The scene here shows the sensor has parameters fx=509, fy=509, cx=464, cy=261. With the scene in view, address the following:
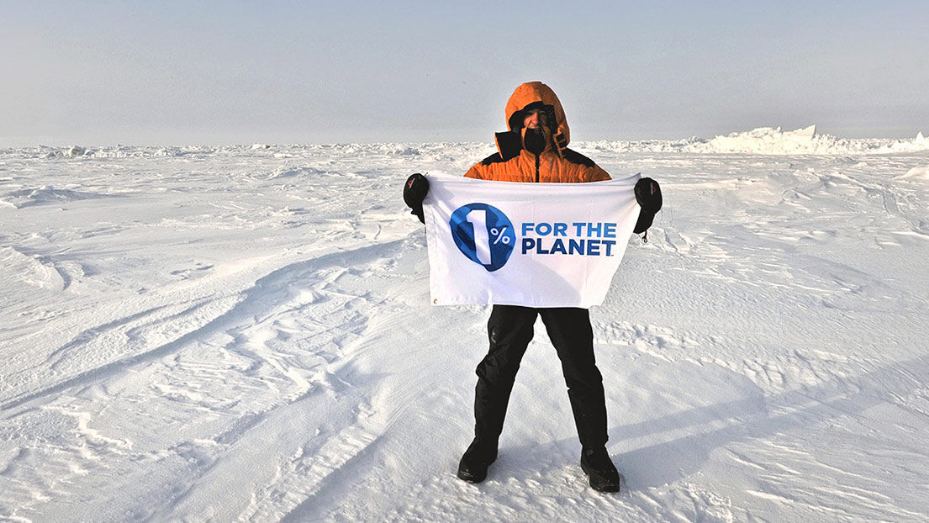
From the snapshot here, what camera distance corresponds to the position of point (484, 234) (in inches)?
79.1

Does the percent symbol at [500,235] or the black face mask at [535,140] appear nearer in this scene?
the black face mask at [535,140]

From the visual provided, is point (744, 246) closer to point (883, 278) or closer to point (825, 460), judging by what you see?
point (883, 278)

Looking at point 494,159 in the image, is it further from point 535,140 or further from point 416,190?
point 416,190

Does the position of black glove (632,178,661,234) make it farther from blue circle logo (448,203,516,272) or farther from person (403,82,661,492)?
blue circle logo (448,203,516,272)

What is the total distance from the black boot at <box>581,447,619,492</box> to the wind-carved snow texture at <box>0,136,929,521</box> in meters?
0.05

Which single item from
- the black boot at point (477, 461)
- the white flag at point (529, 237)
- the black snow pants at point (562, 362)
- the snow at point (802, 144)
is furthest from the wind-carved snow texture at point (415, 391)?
the snow at point (802, 144)

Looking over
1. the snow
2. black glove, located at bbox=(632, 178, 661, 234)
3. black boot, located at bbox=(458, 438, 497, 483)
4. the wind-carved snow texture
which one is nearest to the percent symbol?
black glove, located at bbox=(632, 178, 661, 234)

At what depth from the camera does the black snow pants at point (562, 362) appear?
1921mm

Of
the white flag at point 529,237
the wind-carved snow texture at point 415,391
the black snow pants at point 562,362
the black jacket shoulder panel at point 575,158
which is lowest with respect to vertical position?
the wind-carved snow texture at point 415,391

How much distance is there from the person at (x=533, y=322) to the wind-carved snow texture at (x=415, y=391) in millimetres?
131

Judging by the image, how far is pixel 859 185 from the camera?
11945mm

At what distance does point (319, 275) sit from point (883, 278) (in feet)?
17.3

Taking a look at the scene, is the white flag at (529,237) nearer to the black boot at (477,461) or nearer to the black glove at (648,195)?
the black glove at (648,195)

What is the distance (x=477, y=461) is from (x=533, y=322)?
58 centimetres
